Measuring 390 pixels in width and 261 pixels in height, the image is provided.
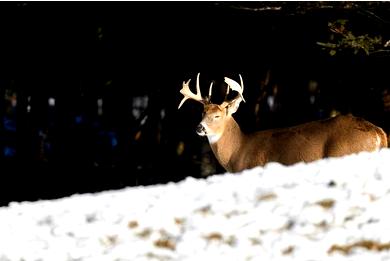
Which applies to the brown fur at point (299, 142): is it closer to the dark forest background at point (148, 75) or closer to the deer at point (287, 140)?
the deer at point (287, 140)

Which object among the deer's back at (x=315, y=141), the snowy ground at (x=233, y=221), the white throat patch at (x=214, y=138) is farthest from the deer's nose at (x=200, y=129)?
the snowy ground at (x=233, y=221)

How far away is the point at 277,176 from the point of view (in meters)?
9.14

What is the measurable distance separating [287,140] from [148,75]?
789cm

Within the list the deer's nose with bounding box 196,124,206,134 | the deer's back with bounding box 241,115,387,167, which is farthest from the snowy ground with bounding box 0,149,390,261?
the deer's nose with bounding box 196,124,206,134

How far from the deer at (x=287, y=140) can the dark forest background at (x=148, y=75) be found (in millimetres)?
2724

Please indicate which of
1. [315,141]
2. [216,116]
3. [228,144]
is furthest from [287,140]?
[216,116]

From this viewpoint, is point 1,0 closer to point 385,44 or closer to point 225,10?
point 225,10

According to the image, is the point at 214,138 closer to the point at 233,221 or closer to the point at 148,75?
the point at 233,221

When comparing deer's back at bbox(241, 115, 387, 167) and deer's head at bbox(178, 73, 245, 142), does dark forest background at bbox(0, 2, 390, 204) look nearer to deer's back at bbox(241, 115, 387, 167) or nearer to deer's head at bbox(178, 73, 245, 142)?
deer's head at bbox(178, 73, 245, 142)

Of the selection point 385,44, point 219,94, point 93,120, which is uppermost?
point 385,44

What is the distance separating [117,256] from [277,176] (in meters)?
1.78

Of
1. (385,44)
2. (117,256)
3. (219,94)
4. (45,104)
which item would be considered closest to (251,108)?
(219,94)

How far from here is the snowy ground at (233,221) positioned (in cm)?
795

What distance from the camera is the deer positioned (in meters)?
12.1
